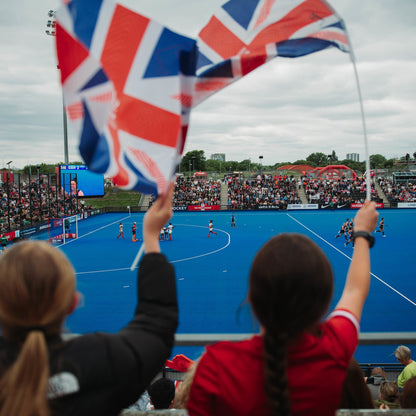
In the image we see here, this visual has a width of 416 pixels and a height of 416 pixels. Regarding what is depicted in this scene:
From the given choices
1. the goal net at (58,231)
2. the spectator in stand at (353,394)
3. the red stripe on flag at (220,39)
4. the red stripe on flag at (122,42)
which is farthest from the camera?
the goal net at (58,231)

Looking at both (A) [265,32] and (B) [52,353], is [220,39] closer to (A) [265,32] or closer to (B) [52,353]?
(A) [265,32]

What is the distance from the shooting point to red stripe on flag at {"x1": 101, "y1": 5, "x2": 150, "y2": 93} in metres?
3.01

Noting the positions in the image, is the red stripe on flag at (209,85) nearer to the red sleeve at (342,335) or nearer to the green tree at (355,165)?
the red sleeve at (342,335)

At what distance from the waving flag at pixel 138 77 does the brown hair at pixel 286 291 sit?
1081 mm

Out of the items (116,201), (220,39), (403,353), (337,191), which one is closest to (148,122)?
(220,39)

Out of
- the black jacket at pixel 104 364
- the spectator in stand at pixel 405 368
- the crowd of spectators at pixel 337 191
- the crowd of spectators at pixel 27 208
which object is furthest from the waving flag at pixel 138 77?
the crowd of spectators at pixel 337 191

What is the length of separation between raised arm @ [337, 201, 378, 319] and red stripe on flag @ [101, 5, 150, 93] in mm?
2158

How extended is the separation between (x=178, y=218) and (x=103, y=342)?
1654 inches

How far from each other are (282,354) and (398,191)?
60.3m

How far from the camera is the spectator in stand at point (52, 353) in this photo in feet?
3.93

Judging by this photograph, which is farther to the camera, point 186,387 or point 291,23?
point 291,23

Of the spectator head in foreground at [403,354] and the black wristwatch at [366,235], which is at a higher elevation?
the black wristwatch at [366,235]

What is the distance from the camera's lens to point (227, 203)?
55562mm

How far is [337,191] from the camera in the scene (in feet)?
183
